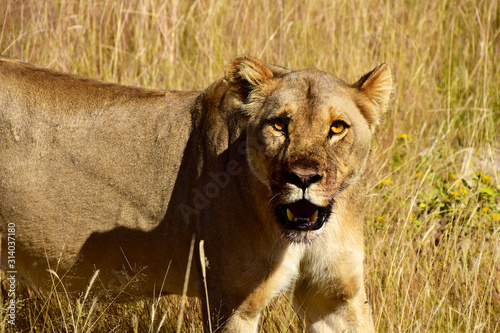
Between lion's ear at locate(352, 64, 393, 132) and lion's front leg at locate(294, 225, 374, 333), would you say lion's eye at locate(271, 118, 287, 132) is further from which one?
lion's front leg at locate(294, 225, 374, 333)

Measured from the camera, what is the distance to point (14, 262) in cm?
352

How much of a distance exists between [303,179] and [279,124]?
1.19ft

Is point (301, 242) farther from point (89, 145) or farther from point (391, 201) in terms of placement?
point (391, 201)

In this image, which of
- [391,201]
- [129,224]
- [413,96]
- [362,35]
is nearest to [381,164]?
[391,201]

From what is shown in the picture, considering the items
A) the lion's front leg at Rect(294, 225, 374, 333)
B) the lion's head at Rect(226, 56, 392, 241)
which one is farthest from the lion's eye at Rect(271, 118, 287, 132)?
the lion's front leg at Rect(294, 225, 374, 333)

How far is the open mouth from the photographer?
9.25ft

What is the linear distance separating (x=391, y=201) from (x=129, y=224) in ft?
6.18

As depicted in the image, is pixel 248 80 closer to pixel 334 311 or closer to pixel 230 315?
pixel 230 315

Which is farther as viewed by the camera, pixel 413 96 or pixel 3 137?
pixel 413 96

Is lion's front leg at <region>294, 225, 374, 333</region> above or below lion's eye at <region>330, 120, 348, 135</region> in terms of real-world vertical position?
below

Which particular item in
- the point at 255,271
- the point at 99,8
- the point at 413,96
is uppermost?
the point at 99,8

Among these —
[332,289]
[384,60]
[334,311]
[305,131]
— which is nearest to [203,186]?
[305,131]

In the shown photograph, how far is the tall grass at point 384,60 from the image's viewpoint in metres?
4.07

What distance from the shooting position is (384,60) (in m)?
5.85
